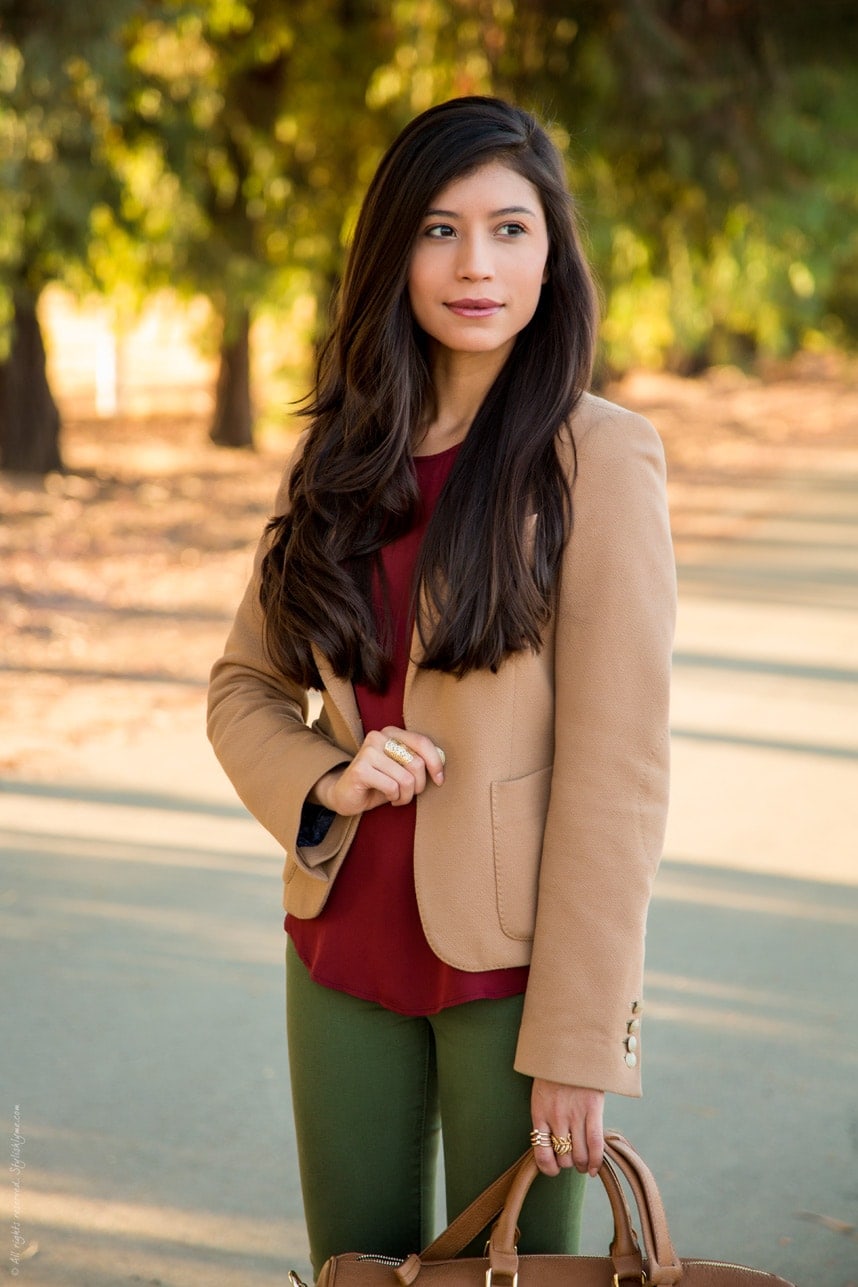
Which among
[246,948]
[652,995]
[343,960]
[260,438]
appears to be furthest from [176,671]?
[260,438]

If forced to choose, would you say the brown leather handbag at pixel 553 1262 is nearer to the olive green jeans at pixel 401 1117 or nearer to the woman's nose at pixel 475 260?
the olive green jeans at pixel 401 1117

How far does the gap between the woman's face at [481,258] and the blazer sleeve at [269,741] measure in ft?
1.26

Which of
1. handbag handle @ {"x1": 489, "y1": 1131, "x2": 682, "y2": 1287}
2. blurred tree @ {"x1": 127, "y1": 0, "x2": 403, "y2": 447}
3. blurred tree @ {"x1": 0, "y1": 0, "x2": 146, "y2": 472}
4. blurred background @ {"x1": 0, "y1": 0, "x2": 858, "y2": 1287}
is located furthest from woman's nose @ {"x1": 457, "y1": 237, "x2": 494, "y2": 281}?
blurred tree @ {"x1": 127, "y1": 0, "x2": 403, "y2": 447}

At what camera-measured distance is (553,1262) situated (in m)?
1.87

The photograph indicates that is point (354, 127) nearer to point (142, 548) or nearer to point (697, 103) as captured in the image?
point (697, 103)

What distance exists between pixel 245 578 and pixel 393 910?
327 inches

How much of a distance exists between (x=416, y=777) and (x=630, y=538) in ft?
1.36

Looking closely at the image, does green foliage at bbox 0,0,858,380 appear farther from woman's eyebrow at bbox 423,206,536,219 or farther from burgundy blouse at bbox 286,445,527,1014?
burgundy blouse at bbox 286,445,527,1014

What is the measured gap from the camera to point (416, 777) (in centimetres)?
194

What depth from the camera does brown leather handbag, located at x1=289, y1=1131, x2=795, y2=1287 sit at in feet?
6.00

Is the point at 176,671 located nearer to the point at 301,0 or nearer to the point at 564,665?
the point at 564,665

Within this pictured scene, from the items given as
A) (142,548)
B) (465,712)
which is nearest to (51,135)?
(142,548)

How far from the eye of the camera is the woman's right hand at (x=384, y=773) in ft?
6.35

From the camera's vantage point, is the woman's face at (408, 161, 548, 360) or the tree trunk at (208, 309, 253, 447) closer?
the woman's face at (408, 161, 548, 360)
